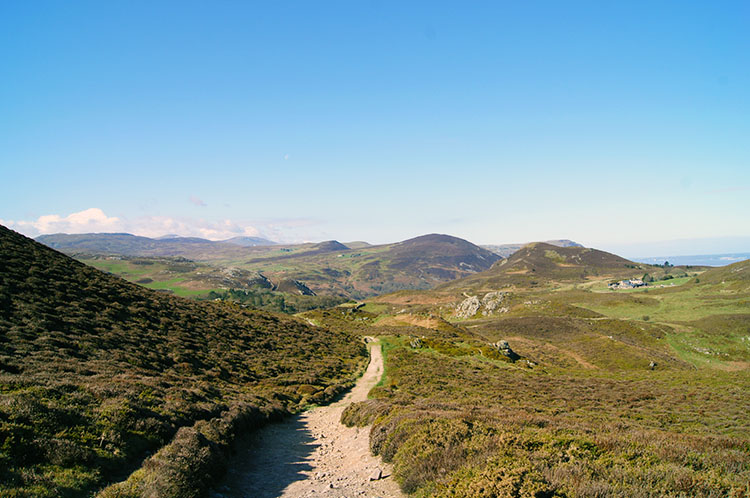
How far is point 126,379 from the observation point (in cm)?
1766

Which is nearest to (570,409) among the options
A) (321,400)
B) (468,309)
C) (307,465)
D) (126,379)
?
(321,400)

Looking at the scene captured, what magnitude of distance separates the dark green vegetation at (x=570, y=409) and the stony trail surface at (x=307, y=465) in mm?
905

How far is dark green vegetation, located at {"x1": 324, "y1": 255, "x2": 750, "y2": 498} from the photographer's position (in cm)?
753

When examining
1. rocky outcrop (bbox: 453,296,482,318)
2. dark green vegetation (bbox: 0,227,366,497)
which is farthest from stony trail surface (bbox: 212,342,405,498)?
rocky outcrop (bbox: 453,296,482,318)

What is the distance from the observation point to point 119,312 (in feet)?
114

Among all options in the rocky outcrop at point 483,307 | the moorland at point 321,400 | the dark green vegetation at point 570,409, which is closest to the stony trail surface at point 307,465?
the moorland at point 321,400

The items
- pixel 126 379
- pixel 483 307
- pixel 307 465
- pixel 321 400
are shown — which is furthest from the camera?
pixel 483 307

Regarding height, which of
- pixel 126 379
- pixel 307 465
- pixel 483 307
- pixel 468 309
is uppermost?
pixel 126 379

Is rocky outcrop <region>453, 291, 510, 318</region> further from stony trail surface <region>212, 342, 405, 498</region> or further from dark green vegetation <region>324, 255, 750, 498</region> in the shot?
stony trail surface <region>212, 342, 405, 498</region>

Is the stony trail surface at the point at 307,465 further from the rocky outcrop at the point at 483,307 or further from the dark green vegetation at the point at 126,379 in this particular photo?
the rocky outcrop at the point at 483,307

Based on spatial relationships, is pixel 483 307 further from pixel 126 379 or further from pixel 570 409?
pixel 126 379

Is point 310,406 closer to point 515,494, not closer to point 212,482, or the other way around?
point 212,482

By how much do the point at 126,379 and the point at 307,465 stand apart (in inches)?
459

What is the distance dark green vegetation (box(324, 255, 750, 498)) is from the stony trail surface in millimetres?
905
